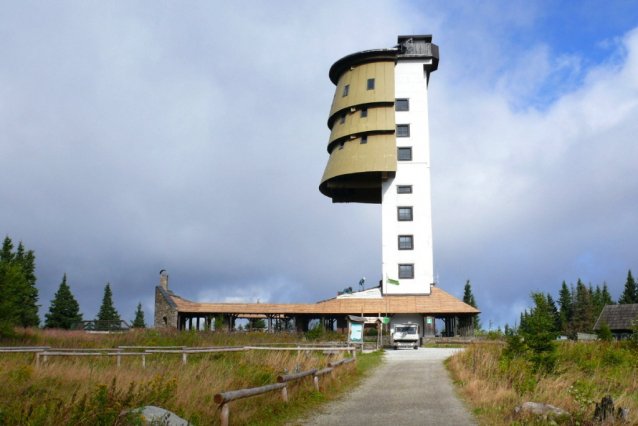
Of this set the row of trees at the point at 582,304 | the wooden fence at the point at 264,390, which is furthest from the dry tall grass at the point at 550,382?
the row of trees at the point at 582,304

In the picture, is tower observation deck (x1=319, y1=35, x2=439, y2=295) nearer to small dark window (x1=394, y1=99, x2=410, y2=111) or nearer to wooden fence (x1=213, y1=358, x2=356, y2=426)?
small dark window (x1=394, y1=99, x2=410, y2=111)

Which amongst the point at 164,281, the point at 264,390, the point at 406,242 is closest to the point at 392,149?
the point at 406,242

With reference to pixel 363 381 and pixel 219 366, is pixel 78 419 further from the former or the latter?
pixel 363 381

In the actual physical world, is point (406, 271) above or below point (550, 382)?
above

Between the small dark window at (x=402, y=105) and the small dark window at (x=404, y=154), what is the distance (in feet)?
13.4

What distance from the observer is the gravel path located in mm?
11336

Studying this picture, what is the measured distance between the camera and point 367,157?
50.2 meters

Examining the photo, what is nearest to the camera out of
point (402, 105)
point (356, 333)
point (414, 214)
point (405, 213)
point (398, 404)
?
point (398, 404)

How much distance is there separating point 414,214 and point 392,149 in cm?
596

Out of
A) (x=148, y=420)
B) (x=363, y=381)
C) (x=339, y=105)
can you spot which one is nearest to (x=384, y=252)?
(x=339, y=105)

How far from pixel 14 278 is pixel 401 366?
79.4ft

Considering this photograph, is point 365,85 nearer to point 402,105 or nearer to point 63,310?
point 402,105

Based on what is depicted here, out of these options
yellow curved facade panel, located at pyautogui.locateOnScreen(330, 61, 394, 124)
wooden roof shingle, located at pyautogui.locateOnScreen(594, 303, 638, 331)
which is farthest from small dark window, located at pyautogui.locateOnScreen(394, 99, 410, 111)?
wooden roof shingle, located at pyautogui.locateOnScreen(594, 303, 638, 331)

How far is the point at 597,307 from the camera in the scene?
288ft
